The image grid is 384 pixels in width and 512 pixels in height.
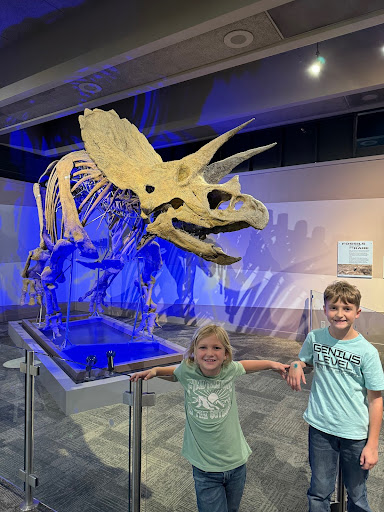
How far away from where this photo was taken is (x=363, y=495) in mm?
1657

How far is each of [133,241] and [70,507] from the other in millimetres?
3347

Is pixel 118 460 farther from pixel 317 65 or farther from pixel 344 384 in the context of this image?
pixel 317 65

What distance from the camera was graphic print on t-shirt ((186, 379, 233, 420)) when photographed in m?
1.57

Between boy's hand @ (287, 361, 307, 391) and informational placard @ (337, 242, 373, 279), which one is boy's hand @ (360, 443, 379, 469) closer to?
boy's hand @ (287, 361, 307, 391)

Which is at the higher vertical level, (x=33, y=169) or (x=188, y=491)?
(x=33, y=169)

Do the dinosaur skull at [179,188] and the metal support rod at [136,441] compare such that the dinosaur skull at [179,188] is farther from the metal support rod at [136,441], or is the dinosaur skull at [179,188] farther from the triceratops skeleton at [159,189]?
the metal support rod at [136,441]

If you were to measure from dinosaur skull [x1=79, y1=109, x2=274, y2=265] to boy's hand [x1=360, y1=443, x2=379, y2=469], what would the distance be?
5.37 ft

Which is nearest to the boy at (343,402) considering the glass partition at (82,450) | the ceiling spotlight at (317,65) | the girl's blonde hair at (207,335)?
the girl's blonde hair at (207,335)

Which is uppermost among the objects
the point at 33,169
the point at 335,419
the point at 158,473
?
the point at 33,169

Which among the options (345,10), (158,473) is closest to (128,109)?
(345,10)

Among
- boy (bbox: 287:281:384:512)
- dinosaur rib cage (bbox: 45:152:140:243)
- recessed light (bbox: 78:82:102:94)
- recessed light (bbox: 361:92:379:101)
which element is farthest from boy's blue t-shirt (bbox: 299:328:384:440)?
recessed light (bbox: 78:82:102:94)

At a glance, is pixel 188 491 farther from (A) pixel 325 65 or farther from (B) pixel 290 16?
(A) pixel 325 65

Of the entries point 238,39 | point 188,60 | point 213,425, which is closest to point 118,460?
point 213,425

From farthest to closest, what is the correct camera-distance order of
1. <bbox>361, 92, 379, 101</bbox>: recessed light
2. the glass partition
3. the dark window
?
the dark window < <bbox>361, 92, 379, 101</bbox>: recessed light < the glass partition
